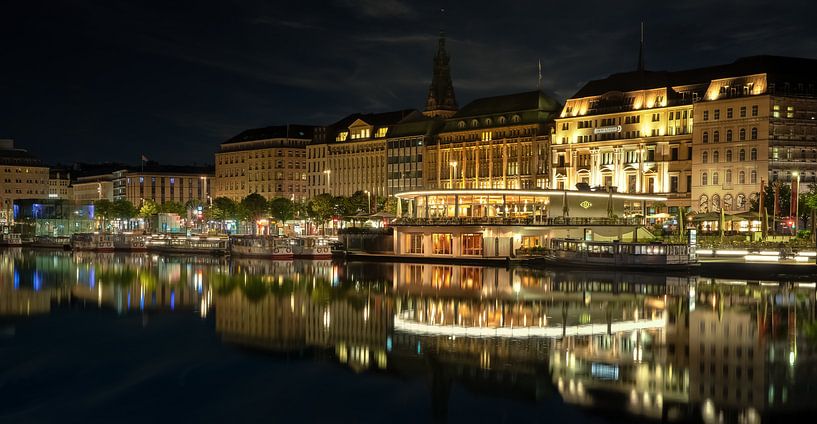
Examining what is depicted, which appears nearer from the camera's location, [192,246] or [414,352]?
[414,352]

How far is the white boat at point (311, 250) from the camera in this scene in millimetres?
108438

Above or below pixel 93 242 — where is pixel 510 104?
above

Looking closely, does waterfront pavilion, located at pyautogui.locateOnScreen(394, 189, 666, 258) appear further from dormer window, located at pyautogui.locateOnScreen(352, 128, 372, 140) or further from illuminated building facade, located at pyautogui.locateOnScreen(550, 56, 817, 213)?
dormer window, located at pyautogui.locateOnScreen(352, 128, 372, 140)

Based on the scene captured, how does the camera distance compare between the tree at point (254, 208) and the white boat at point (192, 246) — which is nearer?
the white boat at point (192, 246)

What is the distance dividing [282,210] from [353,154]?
24786mm

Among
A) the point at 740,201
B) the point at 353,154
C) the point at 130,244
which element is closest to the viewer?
the point at 740,201

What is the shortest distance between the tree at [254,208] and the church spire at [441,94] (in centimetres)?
3702

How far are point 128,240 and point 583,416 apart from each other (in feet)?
383

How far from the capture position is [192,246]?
127562 millimetres

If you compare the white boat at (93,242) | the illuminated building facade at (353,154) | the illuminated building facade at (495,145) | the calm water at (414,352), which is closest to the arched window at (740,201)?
the illuminated building facade at (495,145)

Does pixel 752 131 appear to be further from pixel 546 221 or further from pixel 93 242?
pixel 93 242

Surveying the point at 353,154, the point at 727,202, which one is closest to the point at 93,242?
the point at 353,154

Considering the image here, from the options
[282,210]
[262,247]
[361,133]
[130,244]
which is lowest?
[130,244]

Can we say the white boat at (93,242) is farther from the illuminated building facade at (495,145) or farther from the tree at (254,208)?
the illuminated building facade at (495,145)
